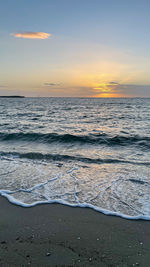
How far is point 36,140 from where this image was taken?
37.2 ft

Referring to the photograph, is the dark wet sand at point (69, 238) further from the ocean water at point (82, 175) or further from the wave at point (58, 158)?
the wave at point (58, 158)

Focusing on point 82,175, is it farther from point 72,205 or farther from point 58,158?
point 58,158

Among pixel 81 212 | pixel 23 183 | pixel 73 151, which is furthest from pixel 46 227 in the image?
pixel 73 151

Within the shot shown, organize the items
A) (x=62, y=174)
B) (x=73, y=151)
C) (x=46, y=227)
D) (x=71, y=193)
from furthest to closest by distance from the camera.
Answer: (x=73, y=151)
(x=62, y=174)
(x=71, y=193)
(x=46, y=227)

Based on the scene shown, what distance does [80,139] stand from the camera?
11211 mm

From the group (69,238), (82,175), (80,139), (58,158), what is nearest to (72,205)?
(69,238)

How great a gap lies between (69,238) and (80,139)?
27.6 ft

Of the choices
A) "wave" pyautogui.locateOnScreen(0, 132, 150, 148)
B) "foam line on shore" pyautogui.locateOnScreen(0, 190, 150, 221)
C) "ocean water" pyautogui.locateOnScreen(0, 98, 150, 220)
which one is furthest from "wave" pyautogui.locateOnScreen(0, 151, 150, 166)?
"foam line on shore" pyautogui.locateOnScreen(0, 190, 150, 221)

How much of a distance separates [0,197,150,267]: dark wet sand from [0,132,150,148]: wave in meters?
6.90

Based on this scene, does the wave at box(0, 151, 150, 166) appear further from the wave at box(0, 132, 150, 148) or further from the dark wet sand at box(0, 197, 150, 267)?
the dark wet sand at box(0, 197, 150, 267)

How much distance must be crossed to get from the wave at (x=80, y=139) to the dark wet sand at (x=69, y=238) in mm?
6904

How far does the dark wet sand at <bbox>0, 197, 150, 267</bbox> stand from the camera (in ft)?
8.15

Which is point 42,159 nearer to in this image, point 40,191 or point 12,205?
point 40,191

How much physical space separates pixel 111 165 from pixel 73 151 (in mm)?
2677
